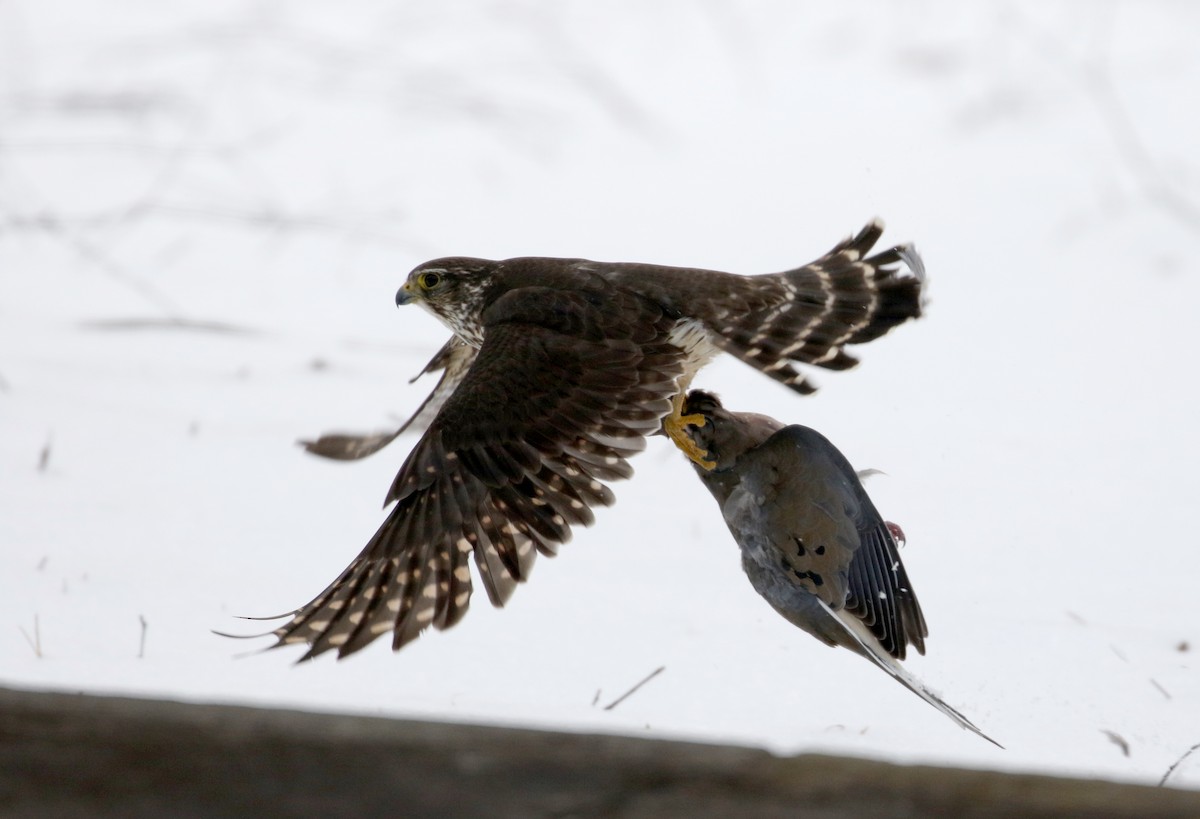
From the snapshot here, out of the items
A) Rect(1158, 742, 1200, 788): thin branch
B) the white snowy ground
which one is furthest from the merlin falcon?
Rect(1158, 742, 1200, 788): thin branch

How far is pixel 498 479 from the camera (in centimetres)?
319

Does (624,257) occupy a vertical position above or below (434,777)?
below

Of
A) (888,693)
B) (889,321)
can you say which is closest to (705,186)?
(889,321)

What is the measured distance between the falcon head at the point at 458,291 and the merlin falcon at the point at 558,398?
0.40 feet

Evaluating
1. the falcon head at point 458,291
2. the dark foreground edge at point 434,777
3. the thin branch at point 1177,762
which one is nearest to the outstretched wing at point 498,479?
the falcon head at point 458,291

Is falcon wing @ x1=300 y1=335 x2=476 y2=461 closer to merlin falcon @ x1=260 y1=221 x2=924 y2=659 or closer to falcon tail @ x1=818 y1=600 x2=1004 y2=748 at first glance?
merlin falcon @ x1=260 y1=221 x2=924 y2=659

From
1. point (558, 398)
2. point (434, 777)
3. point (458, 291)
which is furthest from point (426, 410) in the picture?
point (434, 777)

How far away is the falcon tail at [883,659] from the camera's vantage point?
114 inches

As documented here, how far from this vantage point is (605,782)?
5.97 feet

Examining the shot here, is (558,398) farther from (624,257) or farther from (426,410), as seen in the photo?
(624,257)

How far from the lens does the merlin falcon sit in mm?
3104

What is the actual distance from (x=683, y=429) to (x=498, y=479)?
461 mm

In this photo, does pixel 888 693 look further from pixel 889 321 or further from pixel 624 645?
pixel 889 321

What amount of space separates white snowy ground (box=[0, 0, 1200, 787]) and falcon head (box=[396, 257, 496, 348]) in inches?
25.0
